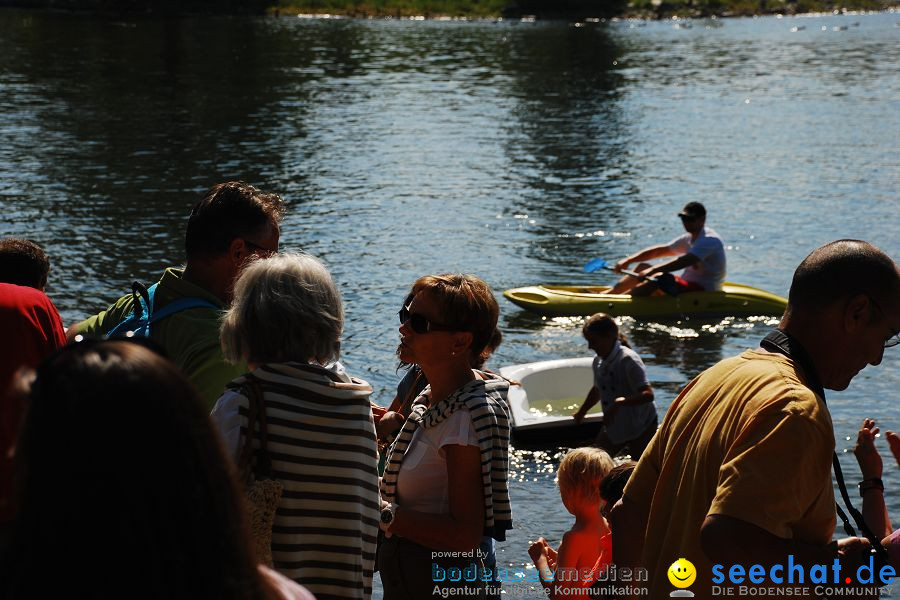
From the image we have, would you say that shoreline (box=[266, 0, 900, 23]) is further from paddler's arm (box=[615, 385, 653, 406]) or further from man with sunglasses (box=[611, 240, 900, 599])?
man with sunglasses (box=[611, 240, 900, 599])

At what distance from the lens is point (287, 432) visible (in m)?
3.36

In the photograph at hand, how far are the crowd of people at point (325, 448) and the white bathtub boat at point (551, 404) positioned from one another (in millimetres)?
4477

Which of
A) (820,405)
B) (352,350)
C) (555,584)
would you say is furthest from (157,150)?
(820,405)

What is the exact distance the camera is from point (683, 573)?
9.95ft

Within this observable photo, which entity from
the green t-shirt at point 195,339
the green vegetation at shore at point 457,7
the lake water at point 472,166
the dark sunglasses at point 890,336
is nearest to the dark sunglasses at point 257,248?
the green t-shirt at point 195,339

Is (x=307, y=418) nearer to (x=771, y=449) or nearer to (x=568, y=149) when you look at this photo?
(x=771, y=449)

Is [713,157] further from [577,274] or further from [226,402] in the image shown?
[226,402]

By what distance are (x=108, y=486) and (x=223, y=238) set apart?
252 cm

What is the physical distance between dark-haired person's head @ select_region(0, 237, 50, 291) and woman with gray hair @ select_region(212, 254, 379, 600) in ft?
4.89

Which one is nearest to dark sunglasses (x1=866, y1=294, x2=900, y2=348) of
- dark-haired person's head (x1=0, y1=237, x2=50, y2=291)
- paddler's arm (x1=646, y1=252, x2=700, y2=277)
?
dark-haired person's head (x1=0, y1=237, x2=50, y2=291)

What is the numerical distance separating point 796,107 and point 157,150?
19.4m

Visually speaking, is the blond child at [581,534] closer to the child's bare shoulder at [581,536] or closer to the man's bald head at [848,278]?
the child's bare shoulder at [581,536]

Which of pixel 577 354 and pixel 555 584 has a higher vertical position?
pixel 555 584

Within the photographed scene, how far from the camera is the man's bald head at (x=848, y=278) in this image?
10.1ft
